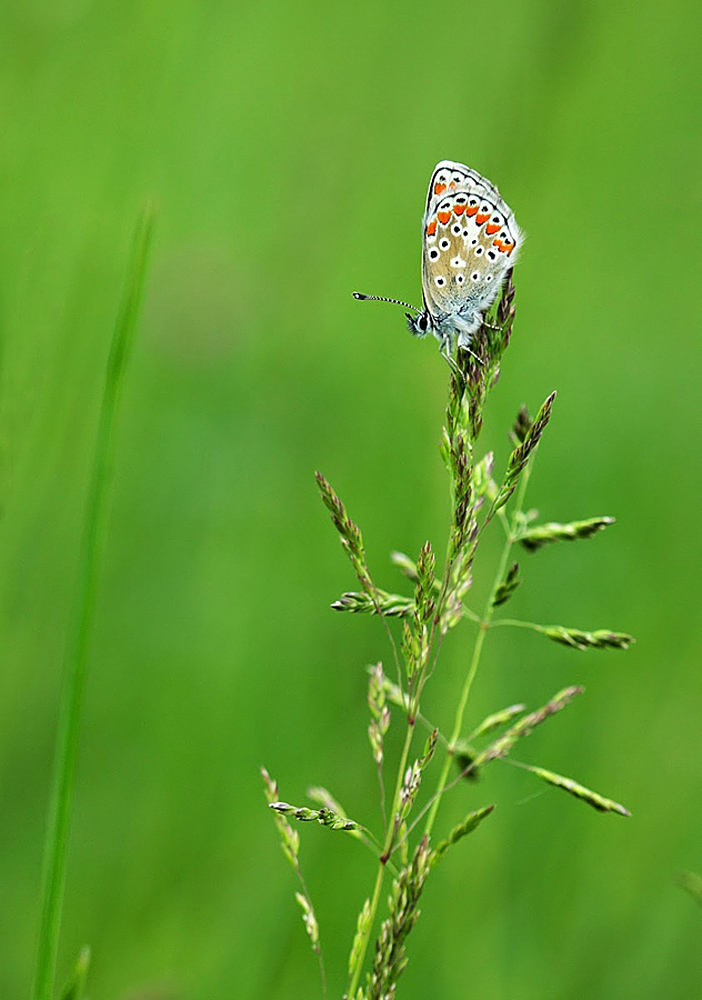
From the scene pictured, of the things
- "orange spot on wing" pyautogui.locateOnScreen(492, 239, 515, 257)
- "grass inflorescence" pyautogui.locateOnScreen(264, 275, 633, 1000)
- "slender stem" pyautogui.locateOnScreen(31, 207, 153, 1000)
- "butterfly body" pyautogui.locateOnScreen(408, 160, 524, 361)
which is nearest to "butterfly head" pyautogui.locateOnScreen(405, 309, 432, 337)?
"butterfly body" pyautogui.locateOnScreen(408, 160, 524, 361)

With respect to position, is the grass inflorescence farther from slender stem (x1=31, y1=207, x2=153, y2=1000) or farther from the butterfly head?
the butterfly head

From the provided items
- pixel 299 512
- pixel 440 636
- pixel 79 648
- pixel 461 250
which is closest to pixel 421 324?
pixel 461 250

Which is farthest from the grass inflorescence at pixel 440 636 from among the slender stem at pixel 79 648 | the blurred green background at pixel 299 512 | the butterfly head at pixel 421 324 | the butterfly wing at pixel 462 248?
the blurred green background at pixel 299 512

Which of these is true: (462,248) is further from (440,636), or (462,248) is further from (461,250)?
(440,636)

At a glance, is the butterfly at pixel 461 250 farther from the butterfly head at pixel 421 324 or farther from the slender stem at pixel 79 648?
the slender stem at pixel 79 648

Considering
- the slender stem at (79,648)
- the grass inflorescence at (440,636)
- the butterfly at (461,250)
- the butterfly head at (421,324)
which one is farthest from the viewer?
the butterfly head at (421,324)

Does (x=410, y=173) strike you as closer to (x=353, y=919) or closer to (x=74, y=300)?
(x=74, y=300)

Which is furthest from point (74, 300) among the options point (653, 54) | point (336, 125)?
point (653, 54)
